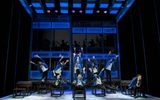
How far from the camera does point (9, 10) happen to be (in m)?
7.41

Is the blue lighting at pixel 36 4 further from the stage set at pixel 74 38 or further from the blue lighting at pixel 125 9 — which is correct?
the blue lighting at pixel 125 9

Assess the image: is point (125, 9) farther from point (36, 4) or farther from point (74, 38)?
point (36, 4)

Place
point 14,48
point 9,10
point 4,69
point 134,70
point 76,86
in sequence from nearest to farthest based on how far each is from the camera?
1. point 76,86
2. point 4,69
3. point 9,10
4. point 14,48
5. point 134,70

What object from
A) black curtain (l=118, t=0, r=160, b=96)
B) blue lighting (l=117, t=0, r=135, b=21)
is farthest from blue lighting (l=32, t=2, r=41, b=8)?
black curtain (l=118, t=0, r=160, b=96)

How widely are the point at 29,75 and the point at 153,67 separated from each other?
7.20 metres

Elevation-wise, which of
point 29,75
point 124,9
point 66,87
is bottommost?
point 66,87

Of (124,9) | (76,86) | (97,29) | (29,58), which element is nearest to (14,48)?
(29,58)

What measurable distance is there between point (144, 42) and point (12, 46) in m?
6.03

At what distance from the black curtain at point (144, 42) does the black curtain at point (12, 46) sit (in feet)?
19.5

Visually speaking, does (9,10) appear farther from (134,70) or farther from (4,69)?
(134,70)

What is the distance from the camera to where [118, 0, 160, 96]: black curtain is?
668 cm

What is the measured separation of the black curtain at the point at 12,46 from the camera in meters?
6.74

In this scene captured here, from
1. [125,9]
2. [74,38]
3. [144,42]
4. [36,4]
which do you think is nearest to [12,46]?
[36,4]

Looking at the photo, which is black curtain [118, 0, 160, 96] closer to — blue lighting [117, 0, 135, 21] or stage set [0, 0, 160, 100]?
blue lighting [117, 0, 135, 21]
